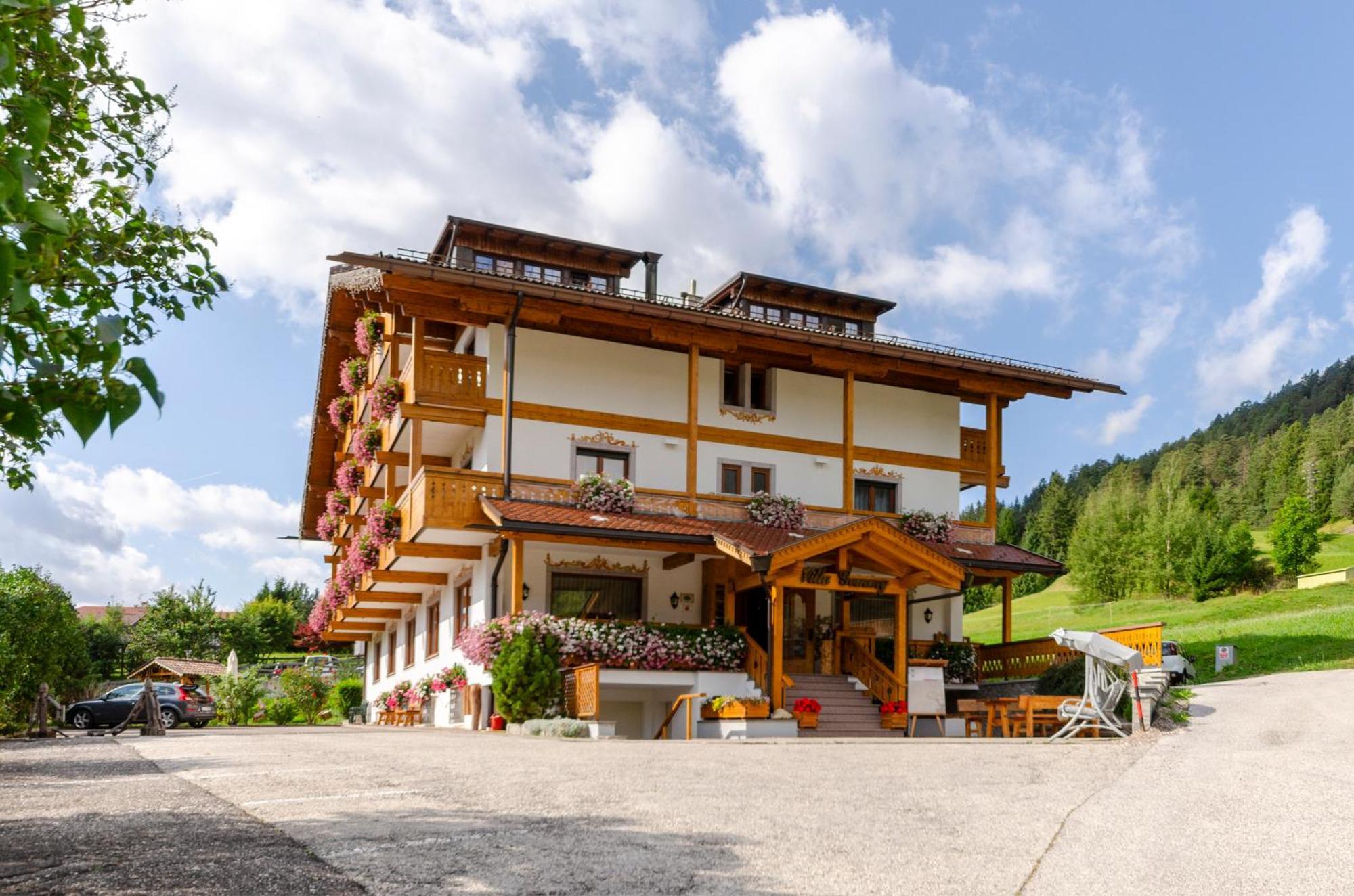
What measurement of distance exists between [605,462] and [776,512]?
12.1 feet

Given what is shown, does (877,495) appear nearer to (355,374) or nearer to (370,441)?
(370,441)

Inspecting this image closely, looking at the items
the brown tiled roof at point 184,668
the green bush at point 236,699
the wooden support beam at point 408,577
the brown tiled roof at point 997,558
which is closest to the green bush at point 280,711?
the green bush at point 236,699

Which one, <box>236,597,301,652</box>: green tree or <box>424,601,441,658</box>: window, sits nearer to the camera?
<box>424,601,441,658</box>: window

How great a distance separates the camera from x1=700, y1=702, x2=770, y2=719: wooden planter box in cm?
1964

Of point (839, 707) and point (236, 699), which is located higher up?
point (839, 707)

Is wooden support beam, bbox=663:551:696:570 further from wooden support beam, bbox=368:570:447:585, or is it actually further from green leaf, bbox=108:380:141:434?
green leaf, bbox=108:380:141:434

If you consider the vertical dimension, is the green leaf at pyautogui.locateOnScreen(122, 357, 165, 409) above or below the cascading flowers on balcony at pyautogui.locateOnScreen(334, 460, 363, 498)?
below

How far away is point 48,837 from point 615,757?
6.80 m

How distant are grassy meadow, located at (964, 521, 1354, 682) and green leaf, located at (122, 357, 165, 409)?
28.6 metres

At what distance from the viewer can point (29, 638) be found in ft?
85.0

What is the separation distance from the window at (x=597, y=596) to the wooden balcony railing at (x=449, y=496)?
2629mm

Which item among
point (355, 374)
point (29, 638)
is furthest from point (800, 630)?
point (29, 638)

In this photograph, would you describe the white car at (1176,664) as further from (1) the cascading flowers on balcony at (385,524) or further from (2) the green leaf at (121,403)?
(2) the green leaf at (121,403)

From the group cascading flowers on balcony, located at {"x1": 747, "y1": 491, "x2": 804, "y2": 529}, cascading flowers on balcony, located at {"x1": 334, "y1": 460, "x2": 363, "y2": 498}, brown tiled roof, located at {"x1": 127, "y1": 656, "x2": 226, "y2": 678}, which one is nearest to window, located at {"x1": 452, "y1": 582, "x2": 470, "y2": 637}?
cascading flowers on balcony, located at {"x1": 747, "y1": 491, "x2": 804, "y2": 529}
